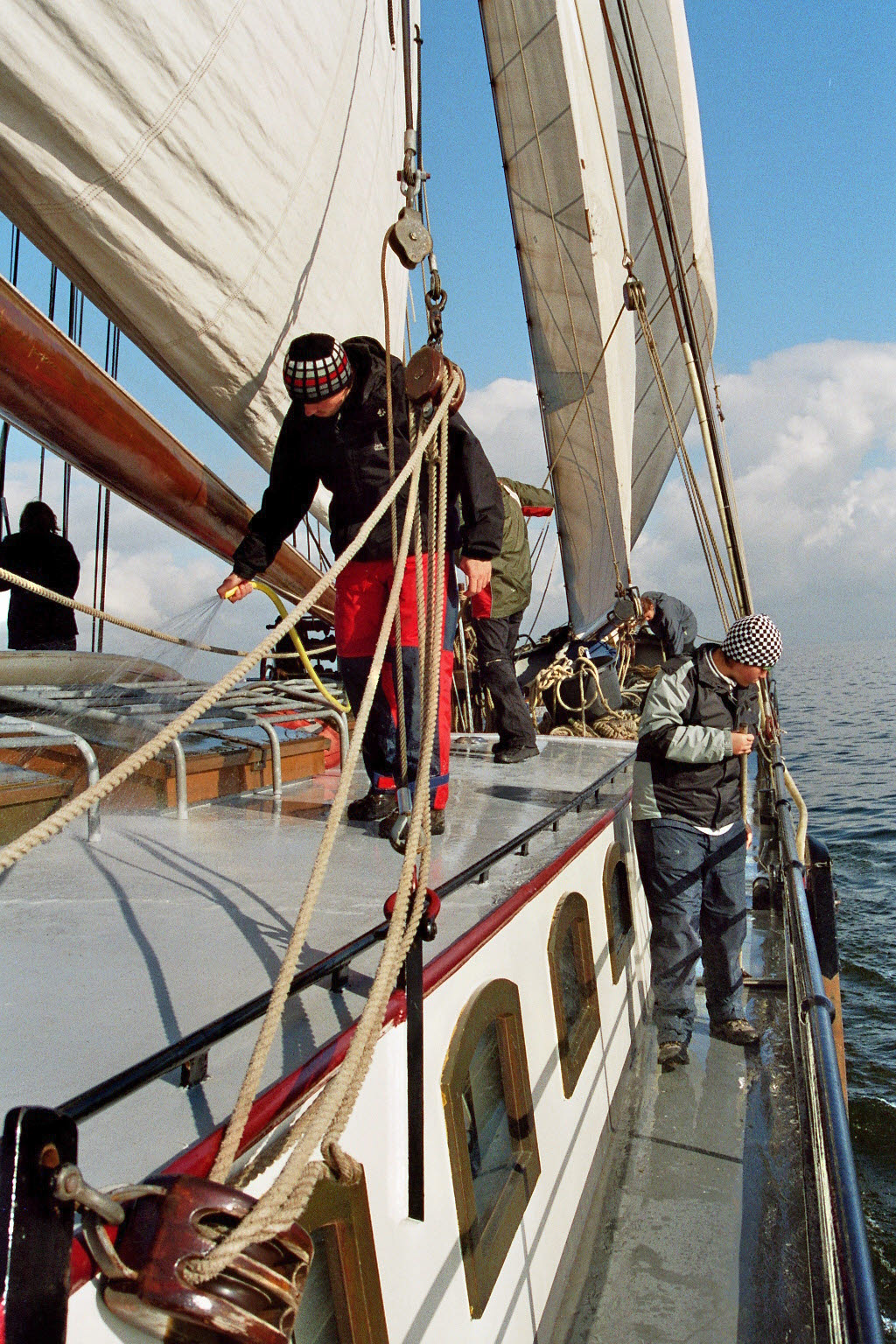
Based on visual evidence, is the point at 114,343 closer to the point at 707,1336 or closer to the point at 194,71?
the point at 194,71

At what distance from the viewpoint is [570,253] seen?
34.3ft

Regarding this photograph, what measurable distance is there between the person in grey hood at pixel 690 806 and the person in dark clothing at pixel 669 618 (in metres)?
6.81

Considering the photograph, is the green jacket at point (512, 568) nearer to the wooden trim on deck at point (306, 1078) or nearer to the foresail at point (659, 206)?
the wooden trim on deck at point (306, 1078)

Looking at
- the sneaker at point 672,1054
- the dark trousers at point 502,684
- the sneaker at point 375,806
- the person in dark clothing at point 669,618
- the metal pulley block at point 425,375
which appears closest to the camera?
the metal pulley block at point 425,375

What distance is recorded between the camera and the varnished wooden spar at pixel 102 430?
8.41 ft

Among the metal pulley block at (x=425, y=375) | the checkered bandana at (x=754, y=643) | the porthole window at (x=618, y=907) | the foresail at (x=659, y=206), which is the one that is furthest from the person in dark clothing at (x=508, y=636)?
the foresail at (x=659, y=206)

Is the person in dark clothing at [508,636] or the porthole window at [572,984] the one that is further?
the person in dark clothing at [508,636]

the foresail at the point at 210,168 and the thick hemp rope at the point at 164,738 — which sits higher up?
the foresail at the point at 210,168

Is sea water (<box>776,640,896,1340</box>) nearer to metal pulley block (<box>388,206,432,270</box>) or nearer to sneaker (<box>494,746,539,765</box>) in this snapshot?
sneaker (<box>494,746,539,765</box>)

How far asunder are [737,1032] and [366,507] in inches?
117

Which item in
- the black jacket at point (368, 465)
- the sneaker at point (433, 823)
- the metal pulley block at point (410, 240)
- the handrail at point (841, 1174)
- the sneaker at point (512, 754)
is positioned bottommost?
the handrail at point (841, 1174)

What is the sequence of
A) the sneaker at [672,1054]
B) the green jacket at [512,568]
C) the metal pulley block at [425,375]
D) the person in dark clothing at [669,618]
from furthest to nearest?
the person in dark clothing at [669,618], the green jacket at [512,568], the sneaker at [672,1054], the metal pulley block at [425,375]

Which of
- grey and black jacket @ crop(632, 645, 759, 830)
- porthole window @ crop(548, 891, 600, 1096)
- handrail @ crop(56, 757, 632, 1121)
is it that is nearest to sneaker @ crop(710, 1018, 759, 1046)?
grey and black jacket @ crop(632, 645, 759, 830)

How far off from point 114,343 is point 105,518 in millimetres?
2666
